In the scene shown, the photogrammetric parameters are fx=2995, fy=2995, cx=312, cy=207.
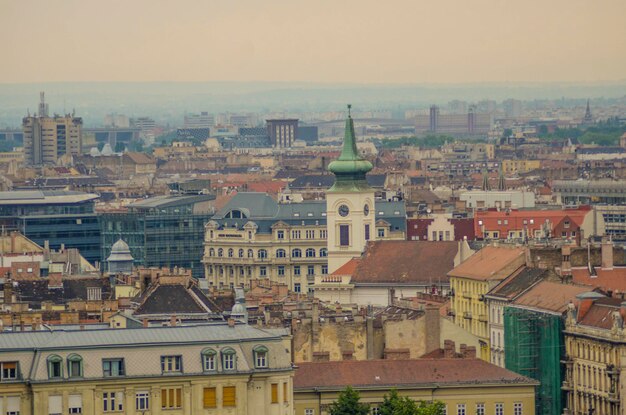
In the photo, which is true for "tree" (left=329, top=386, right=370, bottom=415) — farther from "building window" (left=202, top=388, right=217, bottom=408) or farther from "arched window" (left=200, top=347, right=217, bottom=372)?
"building window" (left=202, top=388, right=217, bottom=408)

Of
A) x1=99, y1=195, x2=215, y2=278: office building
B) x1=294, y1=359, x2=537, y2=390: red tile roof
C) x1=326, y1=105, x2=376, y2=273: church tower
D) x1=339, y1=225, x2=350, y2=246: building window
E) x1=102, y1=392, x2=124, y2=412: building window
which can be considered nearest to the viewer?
x1=102, y1=392, x2=124, y2=412: building window

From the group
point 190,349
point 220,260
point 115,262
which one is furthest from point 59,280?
point 220,260

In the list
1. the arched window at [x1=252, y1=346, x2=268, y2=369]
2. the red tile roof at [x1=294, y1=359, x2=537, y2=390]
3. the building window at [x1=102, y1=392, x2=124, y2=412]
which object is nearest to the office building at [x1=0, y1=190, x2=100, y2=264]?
the red tile roof at [x1=294, y1=359, x2=537, y2=390]

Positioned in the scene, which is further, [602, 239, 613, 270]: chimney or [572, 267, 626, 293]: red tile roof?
[602, 239, 613, 270]: chimney

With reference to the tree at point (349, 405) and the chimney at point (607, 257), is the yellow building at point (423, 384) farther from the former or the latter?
the chimney at point (607, 257)

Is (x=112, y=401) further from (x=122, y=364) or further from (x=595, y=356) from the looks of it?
(x=595, y=356)

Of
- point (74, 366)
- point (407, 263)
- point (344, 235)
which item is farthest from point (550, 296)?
point (344, 235)
